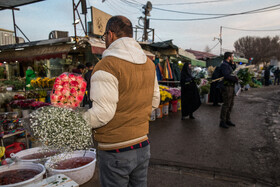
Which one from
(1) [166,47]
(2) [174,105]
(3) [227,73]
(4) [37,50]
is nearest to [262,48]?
(1) [166,47]

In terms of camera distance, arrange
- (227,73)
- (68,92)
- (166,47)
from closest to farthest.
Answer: (68,92) < (227,73) < (166,47)

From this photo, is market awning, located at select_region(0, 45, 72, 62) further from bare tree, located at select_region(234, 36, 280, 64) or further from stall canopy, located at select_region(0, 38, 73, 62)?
bare tree, located at select_region(234, 36, 280, 64)

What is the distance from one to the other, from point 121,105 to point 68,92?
538 mm

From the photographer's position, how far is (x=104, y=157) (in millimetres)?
1465

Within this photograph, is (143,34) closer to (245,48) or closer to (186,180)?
(186,180)

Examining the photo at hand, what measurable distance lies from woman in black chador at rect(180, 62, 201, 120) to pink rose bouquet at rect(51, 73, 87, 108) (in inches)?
195

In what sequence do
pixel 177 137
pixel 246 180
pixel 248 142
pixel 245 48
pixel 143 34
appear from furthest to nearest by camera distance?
pixel 245 48 → pixel 143 34 → pixel 177 137 → pixel 248 142 → pixel 246 180

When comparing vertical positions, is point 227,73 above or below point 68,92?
above

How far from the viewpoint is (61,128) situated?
1.44 metres

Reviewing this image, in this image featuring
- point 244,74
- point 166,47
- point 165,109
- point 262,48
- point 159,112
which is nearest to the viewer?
point 244,74

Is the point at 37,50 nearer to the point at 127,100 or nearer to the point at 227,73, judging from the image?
the point at 227,73

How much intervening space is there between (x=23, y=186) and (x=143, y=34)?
16.8m

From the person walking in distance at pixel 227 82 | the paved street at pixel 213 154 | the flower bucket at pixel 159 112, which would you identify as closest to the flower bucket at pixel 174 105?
the flower bucket at pixel 159 112

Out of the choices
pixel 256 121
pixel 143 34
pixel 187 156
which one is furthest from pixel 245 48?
pixel 187 156
